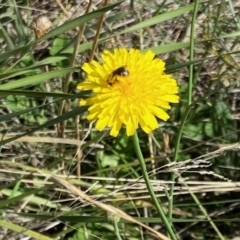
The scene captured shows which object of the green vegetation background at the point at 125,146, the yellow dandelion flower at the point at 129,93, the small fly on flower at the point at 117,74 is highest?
the small fly on flower at the point at 117,74

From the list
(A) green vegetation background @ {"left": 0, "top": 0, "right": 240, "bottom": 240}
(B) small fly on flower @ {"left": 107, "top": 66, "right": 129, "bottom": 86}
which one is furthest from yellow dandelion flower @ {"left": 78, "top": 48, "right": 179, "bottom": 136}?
(A) green vegetation background @ {"left": 0, "top": 0, "right": 240, "bottom": 240}

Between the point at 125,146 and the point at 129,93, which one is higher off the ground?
the point at 129,93

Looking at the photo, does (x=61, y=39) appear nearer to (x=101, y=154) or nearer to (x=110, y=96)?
(x=101, y=154)

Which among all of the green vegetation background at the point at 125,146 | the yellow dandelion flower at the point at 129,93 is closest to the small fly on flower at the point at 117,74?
the yellow dandelion flower at the point at 129,93

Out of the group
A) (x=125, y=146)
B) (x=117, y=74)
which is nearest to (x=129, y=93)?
(x=117, y=74)

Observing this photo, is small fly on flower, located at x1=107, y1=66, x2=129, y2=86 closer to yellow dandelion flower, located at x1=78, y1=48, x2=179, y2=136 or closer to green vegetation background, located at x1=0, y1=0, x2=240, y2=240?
yellow dandelion flower, located at x1=78, y1=48, x2=179, y2=136

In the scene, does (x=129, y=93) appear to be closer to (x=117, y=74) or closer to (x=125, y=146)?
(x=117, y=74)

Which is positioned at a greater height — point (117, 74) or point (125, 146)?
point (117, 74)

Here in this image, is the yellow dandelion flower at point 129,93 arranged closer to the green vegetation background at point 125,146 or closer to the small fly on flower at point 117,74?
the small fly on flower at point 117,74

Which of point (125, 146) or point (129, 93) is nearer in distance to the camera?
point (129, 93)
